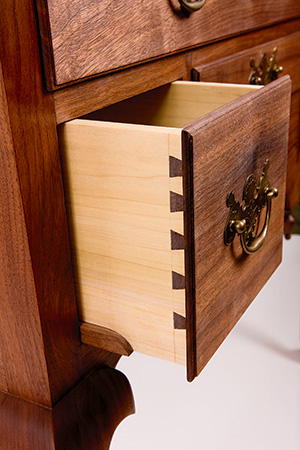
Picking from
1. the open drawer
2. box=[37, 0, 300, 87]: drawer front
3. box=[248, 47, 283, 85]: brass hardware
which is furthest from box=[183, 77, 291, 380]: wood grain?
box=[248, 47, 283, 85]: brass hardware

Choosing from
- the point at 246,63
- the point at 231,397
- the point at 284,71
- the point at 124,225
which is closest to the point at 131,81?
the point at 124,225

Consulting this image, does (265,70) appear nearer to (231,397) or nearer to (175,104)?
(175,104)

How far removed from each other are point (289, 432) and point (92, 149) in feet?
2.18

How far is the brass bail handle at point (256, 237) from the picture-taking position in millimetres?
521

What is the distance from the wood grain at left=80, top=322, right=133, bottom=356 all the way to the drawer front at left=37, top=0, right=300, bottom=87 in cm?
24

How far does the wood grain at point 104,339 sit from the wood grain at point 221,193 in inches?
2.8

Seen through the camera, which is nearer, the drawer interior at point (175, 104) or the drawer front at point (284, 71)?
the drawer interior at point (175, 104)

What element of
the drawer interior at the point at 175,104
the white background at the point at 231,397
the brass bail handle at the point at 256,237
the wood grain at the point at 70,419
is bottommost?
the white background at the point at 231,397

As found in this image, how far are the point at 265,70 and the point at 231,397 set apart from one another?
0.57m

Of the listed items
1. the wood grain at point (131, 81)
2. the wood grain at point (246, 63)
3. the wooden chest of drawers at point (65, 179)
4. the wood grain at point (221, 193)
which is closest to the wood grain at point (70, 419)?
the wooden chest of drawers at point (65, 179)

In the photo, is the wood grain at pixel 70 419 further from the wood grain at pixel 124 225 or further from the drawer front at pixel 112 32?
the drawer front at pixel 112 32

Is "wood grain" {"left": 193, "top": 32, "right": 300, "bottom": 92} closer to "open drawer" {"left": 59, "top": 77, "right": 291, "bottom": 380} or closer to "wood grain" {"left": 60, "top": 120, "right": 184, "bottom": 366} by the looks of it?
"open drawer" {"left": 59, "top": 77, "right": 291, "bottom": 380}

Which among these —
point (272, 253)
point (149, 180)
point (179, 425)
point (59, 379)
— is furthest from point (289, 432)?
point (149, 180)

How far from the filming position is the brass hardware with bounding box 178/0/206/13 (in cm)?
60
